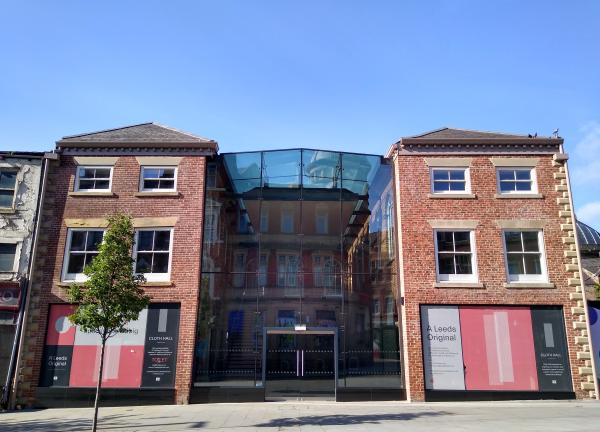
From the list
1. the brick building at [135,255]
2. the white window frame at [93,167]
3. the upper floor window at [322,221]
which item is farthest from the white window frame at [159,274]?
the upper floor window at [322,221]

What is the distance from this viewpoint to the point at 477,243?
1509 cm

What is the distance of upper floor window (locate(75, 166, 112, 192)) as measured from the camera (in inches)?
623

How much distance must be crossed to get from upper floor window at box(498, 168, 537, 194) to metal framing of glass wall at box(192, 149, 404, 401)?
3956 mm

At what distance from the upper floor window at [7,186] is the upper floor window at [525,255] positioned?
56.9ft

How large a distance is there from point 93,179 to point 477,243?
45.1 feet

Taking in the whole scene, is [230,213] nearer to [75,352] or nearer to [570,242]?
[75,352]

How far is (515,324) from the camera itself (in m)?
14.4

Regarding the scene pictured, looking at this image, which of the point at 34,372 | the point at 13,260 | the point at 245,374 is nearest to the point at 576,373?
the point at 245,374

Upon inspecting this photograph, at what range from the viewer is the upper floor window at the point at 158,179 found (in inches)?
623

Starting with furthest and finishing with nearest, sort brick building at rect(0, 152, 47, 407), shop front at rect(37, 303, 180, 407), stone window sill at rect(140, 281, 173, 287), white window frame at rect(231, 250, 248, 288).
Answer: white window frame at rect(231, 250, 248, 288), stone window sill at rect(140, 281, 173, 287), brick building at rect(0, 152, 47, 407), shop front at rect(37, 303, 180, 407)

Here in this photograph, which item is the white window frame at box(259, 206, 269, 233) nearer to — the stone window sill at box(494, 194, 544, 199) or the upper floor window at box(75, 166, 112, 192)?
the upper floor window at box(75, 166, 112, 192)

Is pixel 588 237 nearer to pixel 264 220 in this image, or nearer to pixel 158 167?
pixel 264 220

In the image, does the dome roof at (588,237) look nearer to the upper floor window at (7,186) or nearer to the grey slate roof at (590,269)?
the grey slate roof at (590,269)

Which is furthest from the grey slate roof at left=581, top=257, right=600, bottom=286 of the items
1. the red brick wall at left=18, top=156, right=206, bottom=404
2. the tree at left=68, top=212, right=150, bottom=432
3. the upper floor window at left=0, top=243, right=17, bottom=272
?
the upper floor window at left=0, top=243, right=17, bottom=272
